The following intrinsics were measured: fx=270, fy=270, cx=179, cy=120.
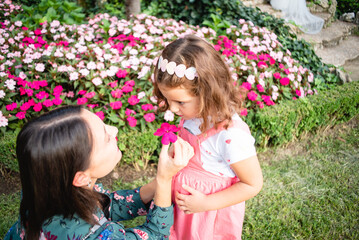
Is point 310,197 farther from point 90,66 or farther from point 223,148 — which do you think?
point 90,66

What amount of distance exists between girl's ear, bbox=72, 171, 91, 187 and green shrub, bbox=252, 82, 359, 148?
2287 millimetres

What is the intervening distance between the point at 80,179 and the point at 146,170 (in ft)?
6.44

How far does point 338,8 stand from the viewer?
26.5 ft

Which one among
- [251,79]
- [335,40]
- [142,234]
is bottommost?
[335,40]

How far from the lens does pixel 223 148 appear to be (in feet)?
4.33

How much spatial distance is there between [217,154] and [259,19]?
4276 mm

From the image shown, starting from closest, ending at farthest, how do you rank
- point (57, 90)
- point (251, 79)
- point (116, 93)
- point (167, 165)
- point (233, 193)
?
point (167, 165) → point (233, 193) → point (116, 93) → point (57, 90) → point (251, 79)

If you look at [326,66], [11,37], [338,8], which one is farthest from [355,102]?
[338,8]

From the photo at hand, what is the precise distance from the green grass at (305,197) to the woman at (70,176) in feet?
4.40

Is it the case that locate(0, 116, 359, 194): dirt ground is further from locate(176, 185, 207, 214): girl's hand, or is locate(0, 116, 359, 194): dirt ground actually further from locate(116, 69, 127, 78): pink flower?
locate(176, 185, 207, 214): girl's hand

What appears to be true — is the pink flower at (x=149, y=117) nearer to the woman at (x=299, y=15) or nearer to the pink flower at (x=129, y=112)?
the pink flower at (x=129, y=112)

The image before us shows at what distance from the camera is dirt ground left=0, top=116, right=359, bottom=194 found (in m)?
2.83

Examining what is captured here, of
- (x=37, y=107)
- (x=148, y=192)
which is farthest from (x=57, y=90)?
(x=148, y=192)

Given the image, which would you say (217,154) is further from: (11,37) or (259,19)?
(259,19)
